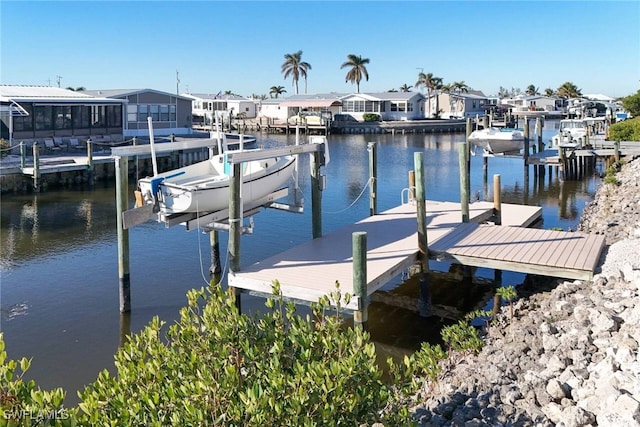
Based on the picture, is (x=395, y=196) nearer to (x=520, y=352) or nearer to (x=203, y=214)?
(x=203, y=214)

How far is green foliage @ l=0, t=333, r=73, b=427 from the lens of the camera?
331 cm

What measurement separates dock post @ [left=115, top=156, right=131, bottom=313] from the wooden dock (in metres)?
2.70

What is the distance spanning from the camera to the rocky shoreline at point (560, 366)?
6.19 metres

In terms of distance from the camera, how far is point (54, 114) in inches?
1303

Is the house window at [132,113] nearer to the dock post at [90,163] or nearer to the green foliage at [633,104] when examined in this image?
the dock post at [90,163]

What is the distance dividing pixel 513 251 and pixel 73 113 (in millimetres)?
29266

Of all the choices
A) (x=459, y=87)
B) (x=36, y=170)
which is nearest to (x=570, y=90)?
(x=459, y=87)

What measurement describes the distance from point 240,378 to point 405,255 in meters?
7.19

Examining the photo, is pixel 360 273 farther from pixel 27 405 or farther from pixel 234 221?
pixel 27 405

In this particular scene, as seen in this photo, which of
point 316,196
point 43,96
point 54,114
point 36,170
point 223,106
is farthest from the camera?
point 223,106

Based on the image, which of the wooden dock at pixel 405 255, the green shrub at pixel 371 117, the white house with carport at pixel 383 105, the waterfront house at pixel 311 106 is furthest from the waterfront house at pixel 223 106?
the wooden dock at pixel 405 255

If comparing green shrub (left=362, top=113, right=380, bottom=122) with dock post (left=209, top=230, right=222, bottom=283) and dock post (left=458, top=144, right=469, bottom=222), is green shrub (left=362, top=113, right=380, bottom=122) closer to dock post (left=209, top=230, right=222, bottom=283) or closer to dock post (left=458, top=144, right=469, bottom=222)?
dock post (left=458, top=144, right=469, bottom=222)

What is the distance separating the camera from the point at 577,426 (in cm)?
592

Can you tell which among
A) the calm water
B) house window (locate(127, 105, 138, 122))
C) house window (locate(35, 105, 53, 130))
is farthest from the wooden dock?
house window (locate(127, 105, 138, 122))
